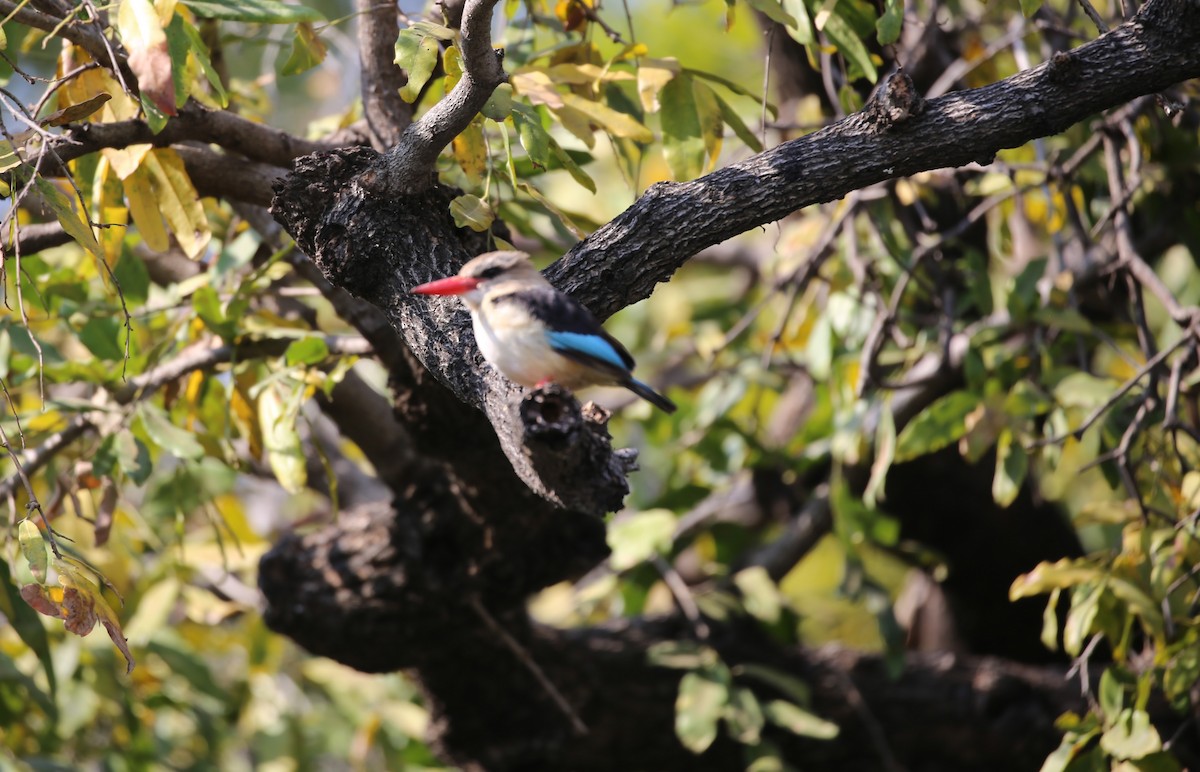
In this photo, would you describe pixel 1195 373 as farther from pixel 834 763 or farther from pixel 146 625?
pixel 146 625

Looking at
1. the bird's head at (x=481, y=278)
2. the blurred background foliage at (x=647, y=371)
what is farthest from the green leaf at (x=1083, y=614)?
the bird's head at (x=481, y=278)

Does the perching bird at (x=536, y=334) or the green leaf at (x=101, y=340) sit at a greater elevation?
the green leaf at (x=101, y=340)

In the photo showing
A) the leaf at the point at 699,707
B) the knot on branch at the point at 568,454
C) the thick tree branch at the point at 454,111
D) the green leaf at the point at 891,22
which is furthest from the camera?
the leaf at the point at 699,707

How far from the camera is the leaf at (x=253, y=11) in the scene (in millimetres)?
2693

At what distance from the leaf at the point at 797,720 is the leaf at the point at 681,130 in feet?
6.65

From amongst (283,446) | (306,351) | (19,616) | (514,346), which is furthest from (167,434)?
(514,346)

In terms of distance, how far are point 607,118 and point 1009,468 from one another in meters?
1.75

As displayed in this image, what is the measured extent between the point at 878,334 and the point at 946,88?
41.2 inches

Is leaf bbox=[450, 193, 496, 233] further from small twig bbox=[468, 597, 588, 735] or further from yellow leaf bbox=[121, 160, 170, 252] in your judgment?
small twig bbox=[468, 597, 588, 735]

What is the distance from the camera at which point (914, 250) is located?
436cm

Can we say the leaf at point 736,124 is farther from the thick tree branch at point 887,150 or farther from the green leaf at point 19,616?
the green leaf at point 19,616

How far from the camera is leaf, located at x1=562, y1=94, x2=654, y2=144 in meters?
2.89

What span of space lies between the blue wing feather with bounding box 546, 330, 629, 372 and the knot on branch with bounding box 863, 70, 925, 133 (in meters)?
0.72

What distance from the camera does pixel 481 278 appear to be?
2391 mm
